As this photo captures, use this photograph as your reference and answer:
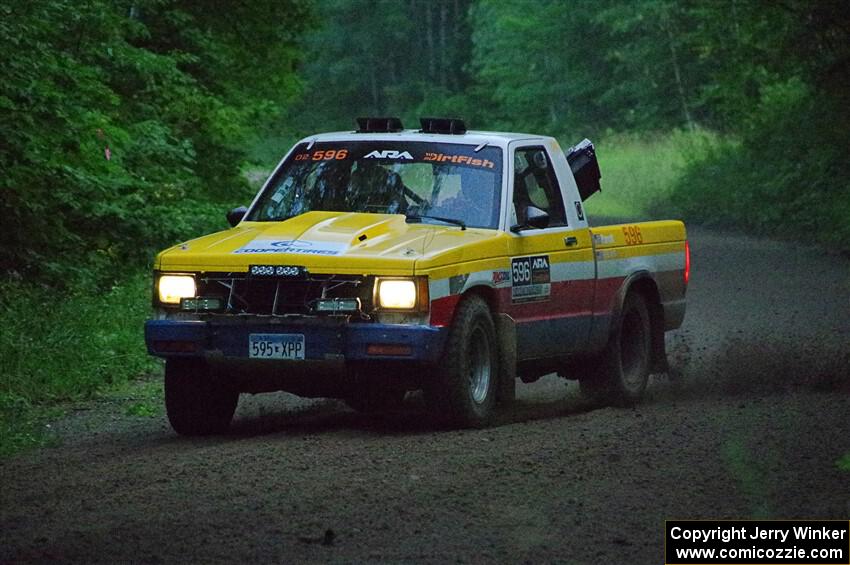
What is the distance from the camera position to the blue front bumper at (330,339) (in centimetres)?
1005

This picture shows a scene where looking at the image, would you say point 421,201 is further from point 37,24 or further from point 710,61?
point 710,61

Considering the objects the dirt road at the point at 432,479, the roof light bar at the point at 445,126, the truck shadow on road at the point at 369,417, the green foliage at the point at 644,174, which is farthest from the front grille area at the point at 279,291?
the green foliage at the point at 644,174

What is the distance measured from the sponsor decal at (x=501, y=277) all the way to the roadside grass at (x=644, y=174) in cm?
2893

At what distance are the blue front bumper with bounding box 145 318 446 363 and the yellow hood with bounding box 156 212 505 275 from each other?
312 millimetres

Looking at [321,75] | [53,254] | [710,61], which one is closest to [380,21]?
[321,75]

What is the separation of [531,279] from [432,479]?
283 cm

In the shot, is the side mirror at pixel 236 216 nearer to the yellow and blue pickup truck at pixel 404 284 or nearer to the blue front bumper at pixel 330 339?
the yellow and blue pickup truck at pixel 404 284

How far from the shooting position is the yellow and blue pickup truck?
10133mm

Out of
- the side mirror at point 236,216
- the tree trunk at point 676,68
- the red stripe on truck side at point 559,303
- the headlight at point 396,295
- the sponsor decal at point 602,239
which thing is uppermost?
the tree trunk at point 676,68

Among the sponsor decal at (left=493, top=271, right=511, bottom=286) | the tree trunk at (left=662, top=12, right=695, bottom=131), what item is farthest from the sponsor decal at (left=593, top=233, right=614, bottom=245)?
the tree trunk at (left=662, top=12, right=695, bottom=131)

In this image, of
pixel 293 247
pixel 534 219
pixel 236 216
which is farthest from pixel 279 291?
pixel 534 219

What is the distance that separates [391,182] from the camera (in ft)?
37.6

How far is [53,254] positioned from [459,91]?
251 ft

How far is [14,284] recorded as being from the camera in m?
15.5
